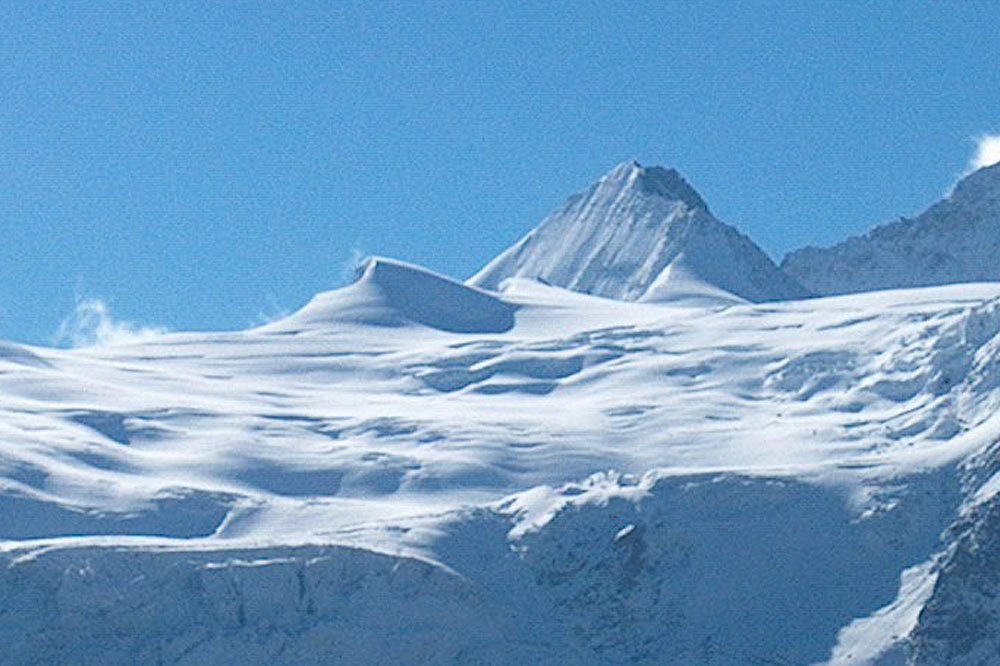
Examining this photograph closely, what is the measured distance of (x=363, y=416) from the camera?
188 m

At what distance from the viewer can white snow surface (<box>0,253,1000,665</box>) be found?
143625 mm

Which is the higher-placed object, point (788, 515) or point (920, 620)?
point (788, 515)

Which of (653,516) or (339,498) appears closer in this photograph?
(653,516)

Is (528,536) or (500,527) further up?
(500,527)

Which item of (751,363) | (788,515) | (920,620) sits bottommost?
(920,620)

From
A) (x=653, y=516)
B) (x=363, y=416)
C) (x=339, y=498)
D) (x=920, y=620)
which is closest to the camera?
(x=920, y=620)

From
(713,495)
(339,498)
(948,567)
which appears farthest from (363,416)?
(948,567)

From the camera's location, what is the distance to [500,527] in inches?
6083

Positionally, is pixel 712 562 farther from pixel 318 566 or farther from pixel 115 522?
pixel 115 522

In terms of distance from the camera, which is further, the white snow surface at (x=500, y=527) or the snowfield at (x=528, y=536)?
the white snow surface at (x=500, y=527)

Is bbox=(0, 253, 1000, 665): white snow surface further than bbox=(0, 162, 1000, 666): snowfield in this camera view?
Yes

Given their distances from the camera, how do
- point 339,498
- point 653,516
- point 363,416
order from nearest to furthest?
1. point 653,516
2. point 339,498
3. point 363,416

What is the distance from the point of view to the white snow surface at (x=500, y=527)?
144 m

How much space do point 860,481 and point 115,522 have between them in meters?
37.8
